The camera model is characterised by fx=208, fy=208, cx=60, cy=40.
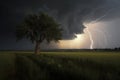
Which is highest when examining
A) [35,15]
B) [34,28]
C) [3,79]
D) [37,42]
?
[35,15]

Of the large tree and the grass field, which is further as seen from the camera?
the large tree

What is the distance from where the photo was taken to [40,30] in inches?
2360

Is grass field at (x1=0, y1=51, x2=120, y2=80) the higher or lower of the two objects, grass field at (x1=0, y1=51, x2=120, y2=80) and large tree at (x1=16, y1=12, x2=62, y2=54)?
the lower

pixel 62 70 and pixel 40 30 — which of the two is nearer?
pixel 62 70

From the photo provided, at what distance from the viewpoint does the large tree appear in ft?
193

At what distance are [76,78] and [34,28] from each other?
50843 mm

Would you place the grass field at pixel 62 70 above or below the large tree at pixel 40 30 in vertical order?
below

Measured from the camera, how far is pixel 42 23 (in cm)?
5956

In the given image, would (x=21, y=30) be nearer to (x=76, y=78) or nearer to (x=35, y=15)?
(x=35, y=15)

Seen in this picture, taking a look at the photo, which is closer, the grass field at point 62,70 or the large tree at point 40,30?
the grass field at point 62,70

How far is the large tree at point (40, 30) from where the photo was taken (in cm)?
5884

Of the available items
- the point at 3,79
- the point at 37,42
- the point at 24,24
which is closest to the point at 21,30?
the point at 24,24

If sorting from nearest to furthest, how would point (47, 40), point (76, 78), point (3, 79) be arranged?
point (76, 78) → point (3, 79) → point (47, 40)

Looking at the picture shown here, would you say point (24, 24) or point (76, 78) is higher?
point (24, 24)
